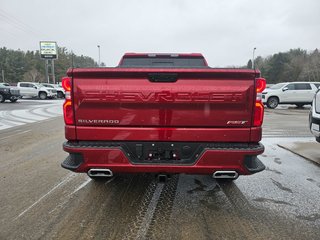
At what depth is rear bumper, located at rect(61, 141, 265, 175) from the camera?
3111 millimetres

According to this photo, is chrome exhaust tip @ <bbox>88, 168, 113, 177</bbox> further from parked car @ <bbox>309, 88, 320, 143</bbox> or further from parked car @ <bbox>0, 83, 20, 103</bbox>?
parked car @ <bbox>0, 83, 20, 103</bbox>

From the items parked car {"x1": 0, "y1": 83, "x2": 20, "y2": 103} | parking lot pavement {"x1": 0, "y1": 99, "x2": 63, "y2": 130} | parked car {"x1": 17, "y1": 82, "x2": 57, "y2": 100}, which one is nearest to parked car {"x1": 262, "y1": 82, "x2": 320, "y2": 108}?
parking lot pavement {"x1": 0, "y1": 99, "x2": 63, "y2": 130}

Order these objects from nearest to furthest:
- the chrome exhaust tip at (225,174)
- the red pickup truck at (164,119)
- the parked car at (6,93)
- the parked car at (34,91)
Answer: the red pickup truck at (164,119), the chrome exhaust tip at (225,174), the parked car at (6,93), the parked car at (34,91)

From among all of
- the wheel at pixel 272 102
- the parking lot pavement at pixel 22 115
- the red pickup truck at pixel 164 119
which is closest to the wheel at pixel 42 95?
the parking lot pavement at pixel 22 115

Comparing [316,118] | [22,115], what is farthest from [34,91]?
[316,118]

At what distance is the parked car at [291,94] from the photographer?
19078 millimetres

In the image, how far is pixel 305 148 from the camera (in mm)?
7086

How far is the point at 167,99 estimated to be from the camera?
304cm

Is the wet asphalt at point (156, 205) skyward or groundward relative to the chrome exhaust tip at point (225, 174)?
groundward

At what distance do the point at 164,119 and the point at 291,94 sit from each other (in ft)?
60.4

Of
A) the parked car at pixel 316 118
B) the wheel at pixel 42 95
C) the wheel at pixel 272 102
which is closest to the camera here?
the parked car at pixel 316 118

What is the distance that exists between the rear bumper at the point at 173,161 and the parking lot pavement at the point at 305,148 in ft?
11.5

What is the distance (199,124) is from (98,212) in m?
1.66

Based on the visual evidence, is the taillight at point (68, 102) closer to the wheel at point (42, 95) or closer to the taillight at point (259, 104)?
the taillight at point (259, 104)
